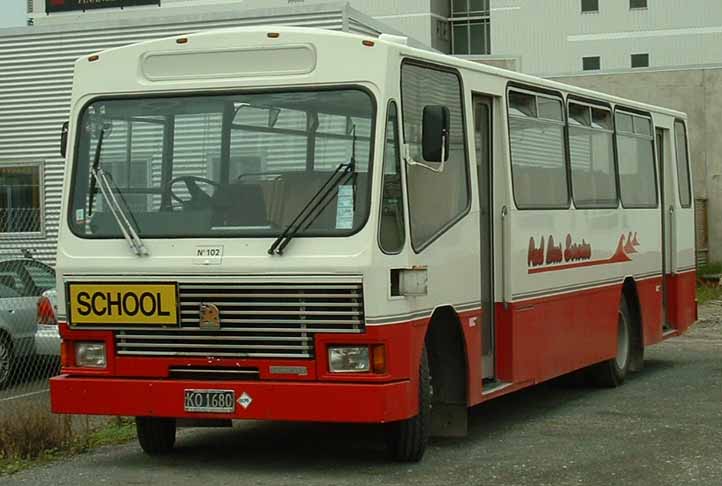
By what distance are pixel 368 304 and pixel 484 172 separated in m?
2.67

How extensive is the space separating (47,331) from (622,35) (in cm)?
5013

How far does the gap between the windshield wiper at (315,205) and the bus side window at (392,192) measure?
226 mm

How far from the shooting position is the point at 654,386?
1498 cm

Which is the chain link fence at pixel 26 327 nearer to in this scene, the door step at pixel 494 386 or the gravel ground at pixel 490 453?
the gravel ground at pixel 490 453

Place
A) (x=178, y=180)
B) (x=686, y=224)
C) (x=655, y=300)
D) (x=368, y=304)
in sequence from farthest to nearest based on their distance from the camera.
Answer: (x=686, y=224) → (x=655, y=300) → (x=178, y=180) → (x=368, y=304)

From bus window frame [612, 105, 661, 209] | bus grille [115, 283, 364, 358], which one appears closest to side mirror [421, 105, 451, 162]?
bus grille [115, 283, 364, 358]

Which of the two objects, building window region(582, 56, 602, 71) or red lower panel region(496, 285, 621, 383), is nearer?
red lower panel region(496, 285, 621, 383)

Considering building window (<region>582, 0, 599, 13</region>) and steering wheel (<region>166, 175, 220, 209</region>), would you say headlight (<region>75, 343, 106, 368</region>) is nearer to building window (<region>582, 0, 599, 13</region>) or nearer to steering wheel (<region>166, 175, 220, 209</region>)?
steering wheel (<region>166, 175, 220, 209</region>)

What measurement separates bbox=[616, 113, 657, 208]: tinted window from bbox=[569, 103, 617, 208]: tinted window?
375 millimetres

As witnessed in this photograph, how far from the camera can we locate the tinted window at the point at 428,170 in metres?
10.2

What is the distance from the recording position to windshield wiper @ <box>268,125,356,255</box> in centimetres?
973

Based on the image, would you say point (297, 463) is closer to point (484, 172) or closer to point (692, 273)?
point (484, 172)

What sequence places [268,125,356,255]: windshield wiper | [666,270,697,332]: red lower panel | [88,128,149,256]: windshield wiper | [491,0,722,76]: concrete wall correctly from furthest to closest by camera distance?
1. [491,0,722,76]: concrete wall
2. [666,270,697,332]: red lower panel
3. [88,128,149,256]: windshield wiper
4. [268,125,356,255]: windshield wiper

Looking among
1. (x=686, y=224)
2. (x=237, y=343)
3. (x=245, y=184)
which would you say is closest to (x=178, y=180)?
(x=245, y=184)
